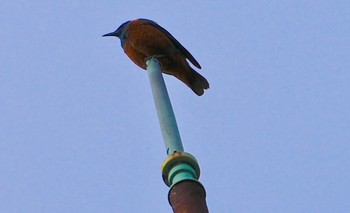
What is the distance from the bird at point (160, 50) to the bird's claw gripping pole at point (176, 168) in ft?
3.44

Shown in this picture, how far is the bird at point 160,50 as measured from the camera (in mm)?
5012

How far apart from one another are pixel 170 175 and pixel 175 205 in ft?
0.90

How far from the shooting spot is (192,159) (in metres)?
3.24

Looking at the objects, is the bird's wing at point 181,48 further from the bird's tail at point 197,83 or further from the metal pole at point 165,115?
the metal pole at point 165,115

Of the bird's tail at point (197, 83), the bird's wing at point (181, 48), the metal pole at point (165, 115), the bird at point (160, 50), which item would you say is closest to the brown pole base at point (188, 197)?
the metal pole at point (165, 115)

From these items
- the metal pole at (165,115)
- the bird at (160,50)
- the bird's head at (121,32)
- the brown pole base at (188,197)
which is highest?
the bird's head at (121,32)

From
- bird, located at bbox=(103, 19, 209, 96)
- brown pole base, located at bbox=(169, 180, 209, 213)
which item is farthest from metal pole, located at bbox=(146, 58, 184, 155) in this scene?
bird, located at bbox=(103, 19, 209, 96)

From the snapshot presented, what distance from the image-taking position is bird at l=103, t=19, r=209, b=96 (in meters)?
5.01

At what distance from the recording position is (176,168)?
3.22m

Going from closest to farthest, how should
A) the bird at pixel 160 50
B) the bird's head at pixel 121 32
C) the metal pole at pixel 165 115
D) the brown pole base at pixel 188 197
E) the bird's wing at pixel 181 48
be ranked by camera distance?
the brown pole base at pixel 188 197
the metal pole at pixel 165 115
the bird at pixel 160 50
the bird's wing at pixel 181 48
the bird's head at pixel 121 32

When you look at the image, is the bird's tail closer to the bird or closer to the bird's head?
the bird

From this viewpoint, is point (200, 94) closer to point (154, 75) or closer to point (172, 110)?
point (154, 75)

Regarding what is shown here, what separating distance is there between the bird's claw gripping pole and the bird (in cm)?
105

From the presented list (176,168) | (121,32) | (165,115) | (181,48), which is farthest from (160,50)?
(176,168)
